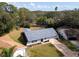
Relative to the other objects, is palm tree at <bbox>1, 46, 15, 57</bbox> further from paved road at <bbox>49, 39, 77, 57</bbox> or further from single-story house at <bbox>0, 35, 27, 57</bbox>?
paved road at <bbox>49, 39, 77, 57</bbox>

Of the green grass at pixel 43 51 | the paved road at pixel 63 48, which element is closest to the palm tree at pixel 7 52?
the green grass at pixel 43 51

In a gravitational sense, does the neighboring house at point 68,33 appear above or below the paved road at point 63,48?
above

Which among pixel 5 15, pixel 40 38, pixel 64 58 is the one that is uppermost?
pixel 5 15

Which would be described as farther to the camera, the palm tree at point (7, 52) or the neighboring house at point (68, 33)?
the neighboring house at point (68, 33)

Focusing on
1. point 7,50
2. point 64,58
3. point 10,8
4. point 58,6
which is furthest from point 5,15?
point 64,58

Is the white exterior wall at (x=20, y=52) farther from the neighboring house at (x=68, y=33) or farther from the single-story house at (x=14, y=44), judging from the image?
the neighboring house at (x=68, y=33)

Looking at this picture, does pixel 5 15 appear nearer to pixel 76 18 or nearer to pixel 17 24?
pixel 17 24

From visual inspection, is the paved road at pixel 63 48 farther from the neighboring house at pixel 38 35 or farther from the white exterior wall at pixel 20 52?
the white exterior wall at pixel 20 52
